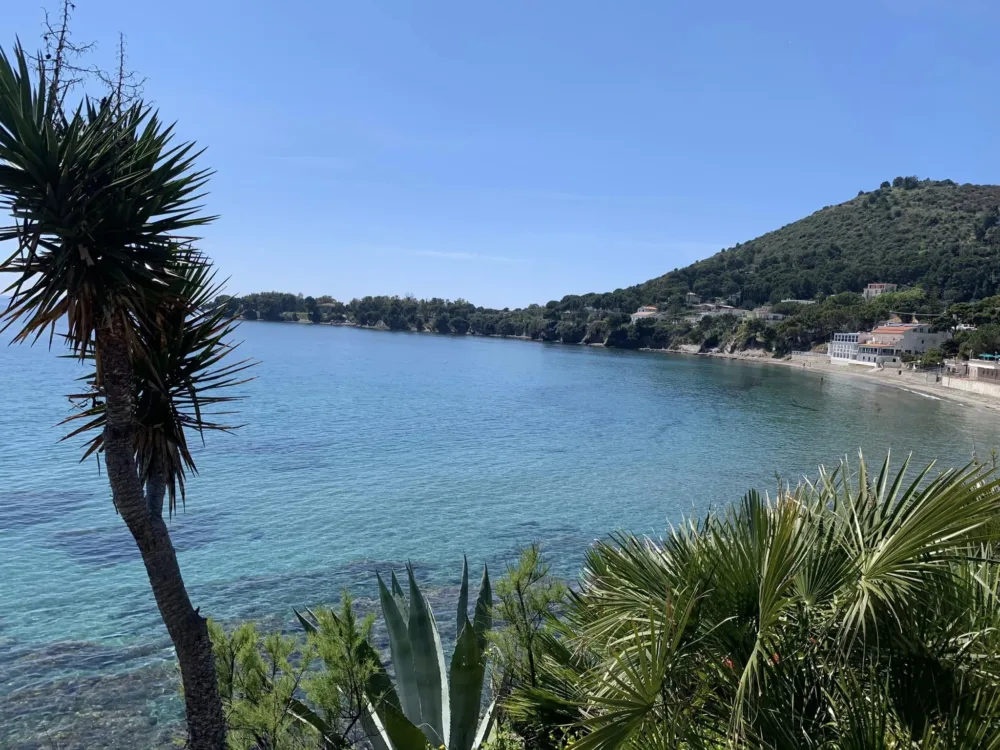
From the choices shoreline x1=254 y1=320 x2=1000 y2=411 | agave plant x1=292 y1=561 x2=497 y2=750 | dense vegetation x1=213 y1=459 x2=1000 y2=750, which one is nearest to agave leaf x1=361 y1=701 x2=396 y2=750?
agave plant x1=292 y1=561 x2=497 y2=750

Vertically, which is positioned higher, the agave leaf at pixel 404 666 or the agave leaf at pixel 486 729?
the agave leaf at pixel 404 666

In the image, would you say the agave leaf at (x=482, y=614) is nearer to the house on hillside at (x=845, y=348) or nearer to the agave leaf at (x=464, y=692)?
the agave leaf at (x=464, y=692)

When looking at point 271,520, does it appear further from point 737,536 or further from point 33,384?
point 33,384

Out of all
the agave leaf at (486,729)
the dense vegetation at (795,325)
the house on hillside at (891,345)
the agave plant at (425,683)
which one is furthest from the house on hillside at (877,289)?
the agave plant at (425,683)

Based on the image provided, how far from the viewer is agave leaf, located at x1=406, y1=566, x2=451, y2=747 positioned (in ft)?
23.5

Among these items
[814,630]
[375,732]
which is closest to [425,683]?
[375,732]

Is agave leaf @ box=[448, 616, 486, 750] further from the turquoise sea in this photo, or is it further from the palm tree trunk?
the turquoise sea

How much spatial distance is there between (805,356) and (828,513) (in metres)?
134

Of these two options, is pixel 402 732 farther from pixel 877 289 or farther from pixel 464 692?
pixel 877 289

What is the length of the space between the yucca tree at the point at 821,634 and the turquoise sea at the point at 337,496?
7.41 m

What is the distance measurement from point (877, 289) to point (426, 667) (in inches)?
7669

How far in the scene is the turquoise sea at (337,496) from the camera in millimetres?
13281

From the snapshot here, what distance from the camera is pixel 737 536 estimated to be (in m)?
4.43

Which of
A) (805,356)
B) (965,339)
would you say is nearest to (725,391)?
(965,339)
